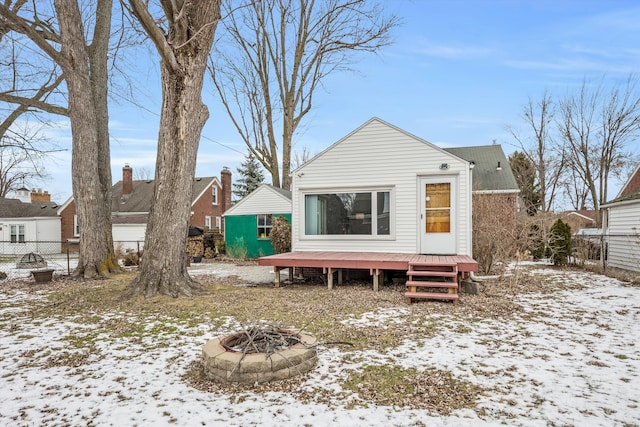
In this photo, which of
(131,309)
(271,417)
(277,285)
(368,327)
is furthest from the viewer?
(277,285)

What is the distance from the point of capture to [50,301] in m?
7.14

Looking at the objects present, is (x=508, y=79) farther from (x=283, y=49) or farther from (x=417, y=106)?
(x=283, y=49)

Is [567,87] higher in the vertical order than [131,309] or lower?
higher

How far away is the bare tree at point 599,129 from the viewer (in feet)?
63.8

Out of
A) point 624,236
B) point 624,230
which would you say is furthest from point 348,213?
point 624,230

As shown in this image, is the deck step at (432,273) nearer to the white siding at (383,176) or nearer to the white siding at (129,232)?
the white siding at (383,176)

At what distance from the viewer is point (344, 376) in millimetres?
3465

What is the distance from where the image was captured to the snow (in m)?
2.74

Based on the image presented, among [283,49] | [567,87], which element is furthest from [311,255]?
[567,87]

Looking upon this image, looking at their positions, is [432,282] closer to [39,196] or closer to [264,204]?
[264,204]

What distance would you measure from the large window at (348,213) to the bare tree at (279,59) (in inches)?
333

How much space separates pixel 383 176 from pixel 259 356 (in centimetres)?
646

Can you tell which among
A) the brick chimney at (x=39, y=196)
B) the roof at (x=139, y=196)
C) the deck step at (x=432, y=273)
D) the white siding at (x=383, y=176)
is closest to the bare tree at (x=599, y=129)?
the white siding at (x=383, y=176)

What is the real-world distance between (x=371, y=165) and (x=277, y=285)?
374cm
